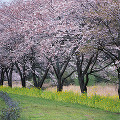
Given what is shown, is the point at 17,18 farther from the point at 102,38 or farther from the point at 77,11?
the point at 102,38

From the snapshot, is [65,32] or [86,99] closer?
[86,99]

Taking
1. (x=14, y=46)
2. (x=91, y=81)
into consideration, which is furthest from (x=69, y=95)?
(x=91, y=81)

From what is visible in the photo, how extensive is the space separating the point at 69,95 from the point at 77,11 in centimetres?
582

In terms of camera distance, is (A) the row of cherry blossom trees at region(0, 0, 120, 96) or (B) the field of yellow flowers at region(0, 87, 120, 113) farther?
(A) the row of cherry blossom trees at region(0, 0, 120, 96)

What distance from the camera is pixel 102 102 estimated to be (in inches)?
484

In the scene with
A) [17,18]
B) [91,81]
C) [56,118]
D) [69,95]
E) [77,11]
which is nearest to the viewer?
[56,118]

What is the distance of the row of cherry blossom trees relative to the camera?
39.4 feet

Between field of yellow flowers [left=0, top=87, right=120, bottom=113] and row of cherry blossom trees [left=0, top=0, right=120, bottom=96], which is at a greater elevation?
row of cherry blossom trees [left=0, top=0, right=120, bottom=96]

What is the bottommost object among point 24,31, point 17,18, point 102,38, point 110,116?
point 110,116

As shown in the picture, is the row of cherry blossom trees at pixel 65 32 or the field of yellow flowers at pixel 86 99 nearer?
the field of yellow flowers at pixel 86 99

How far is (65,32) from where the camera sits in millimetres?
14273

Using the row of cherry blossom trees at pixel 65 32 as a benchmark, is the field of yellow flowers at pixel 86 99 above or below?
below

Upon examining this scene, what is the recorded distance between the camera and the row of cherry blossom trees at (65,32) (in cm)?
1200

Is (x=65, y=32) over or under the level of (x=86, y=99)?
over
